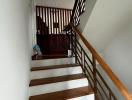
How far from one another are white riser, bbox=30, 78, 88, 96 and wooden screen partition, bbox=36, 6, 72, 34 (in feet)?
10.2

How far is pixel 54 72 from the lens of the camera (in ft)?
8.97

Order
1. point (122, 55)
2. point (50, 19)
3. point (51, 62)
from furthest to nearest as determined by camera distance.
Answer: point (50, 19)
point (122, 55)
point (51, 62)

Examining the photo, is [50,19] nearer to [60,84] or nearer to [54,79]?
[54,79]

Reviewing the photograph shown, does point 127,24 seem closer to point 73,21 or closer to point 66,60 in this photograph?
point 73,21

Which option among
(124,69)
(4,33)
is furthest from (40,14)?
(4,33)

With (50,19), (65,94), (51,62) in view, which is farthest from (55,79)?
(50,19)

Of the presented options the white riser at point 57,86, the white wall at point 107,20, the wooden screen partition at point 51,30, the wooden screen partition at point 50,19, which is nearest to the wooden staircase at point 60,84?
the white riser at point 57,86

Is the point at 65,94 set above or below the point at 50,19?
below

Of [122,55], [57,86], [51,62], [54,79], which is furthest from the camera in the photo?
[122,55]

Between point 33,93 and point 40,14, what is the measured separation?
3730mm

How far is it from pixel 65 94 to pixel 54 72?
570 mm

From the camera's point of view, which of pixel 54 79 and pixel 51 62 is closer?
pixel 54 79

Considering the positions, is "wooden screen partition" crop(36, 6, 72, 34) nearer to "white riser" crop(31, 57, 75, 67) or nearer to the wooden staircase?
"white riser" crop(31, 57, 75, 67)

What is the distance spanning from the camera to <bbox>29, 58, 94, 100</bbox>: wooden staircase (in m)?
2.27
